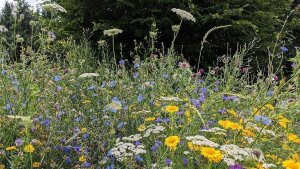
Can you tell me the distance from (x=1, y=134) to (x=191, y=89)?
5.05ft

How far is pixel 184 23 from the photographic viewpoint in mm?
8680

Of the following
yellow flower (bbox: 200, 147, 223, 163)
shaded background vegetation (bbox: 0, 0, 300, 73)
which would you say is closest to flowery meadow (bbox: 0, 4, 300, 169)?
yellow flower (bbox: 200, 147, 223, 163)

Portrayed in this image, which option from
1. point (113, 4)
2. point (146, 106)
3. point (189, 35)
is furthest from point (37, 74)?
point (189, 35)

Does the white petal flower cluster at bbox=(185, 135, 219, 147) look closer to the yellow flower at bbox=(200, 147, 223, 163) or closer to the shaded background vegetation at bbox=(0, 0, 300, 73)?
the yellow flower at bbox=(200, 147, 223, 163)

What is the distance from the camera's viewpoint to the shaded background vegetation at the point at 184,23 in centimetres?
822

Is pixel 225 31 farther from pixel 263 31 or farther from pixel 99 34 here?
pixel 99 34

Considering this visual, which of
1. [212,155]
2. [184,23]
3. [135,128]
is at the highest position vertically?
[212,155]

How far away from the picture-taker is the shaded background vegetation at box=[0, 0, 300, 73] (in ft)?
27.0

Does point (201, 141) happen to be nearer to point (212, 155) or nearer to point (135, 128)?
point (212, 155)

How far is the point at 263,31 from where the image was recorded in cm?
923

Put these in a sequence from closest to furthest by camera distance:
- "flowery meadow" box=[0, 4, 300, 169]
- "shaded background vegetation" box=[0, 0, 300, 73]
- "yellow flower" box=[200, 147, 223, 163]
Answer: "yellow flower" box=[200, 147, 223, 163] → "flowery meadow" box=[0, 4, 300, 169] → "shaded background vegetation" box=[0, 0, 300, 73]

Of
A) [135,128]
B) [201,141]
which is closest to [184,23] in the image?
[135,128]

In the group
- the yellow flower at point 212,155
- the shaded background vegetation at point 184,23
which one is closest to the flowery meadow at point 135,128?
the yellow flower at point 212,155

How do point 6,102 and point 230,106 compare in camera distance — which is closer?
point 6,102
